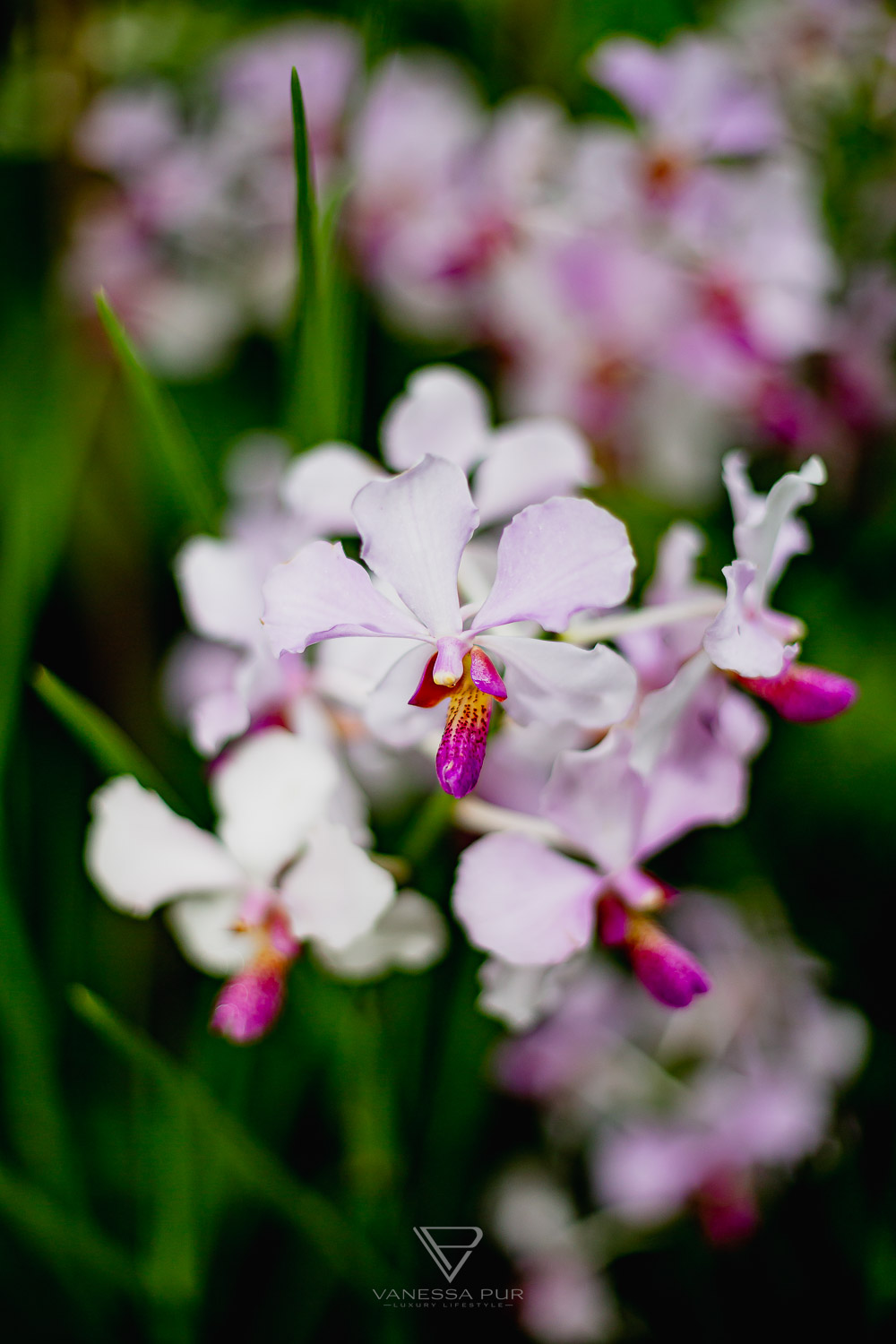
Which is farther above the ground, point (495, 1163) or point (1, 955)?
point (1, 955)

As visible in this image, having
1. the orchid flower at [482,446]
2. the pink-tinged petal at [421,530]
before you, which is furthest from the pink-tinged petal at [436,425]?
the pink-tinged petal at [421,530]

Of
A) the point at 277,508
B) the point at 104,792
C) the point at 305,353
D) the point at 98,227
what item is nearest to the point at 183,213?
the point at 98,227

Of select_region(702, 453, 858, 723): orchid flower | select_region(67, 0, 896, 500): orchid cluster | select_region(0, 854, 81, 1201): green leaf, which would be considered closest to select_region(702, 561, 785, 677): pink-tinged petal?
select_region(702, 453, 858, 723): orchid flower

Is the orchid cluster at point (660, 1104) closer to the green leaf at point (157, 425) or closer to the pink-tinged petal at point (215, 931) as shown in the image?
the pink-tinged petal at point (215, 931)

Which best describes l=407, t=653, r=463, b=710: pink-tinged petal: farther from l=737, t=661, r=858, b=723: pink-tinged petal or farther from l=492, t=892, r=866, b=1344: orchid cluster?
l=492, t=892, r=866, b=1344: orchid cluster

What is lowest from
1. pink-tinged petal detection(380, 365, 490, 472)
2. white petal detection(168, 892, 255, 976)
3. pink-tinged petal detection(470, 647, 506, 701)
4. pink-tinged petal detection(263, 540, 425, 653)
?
white petal detection(168, 892, 255, 976)

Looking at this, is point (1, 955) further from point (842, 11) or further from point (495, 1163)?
point (842, 11)
